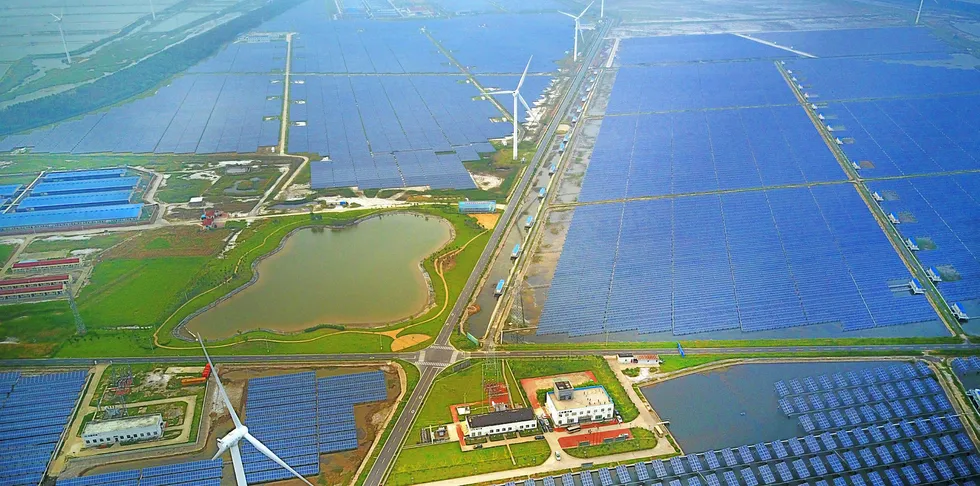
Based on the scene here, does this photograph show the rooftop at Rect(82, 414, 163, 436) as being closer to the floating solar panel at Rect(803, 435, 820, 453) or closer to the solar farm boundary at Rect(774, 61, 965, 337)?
the floating solar panel at Rect(803, 435, 820, 453)

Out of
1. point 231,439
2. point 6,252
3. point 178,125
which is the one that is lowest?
point 6,252

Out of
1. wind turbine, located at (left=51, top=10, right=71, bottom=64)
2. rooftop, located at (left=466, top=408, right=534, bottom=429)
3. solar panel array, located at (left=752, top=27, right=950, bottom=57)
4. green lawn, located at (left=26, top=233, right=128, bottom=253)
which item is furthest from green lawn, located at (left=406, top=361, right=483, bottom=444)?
solar panel array, located at (left=752, top=27, right=950, bottom=57)

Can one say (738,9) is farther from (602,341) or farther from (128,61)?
(602,341)

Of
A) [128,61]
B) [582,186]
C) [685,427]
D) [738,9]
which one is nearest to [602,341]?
[685,427]

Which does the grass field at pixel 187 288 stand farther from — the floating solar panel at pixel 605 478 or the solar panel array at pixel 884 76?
the solar panel array at pixel 884 76

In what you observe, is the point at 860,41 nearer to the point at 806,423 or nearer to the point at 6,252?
the point at 806,423

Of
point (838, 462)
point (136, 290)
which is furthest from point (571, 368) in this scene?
point (136, 290)
